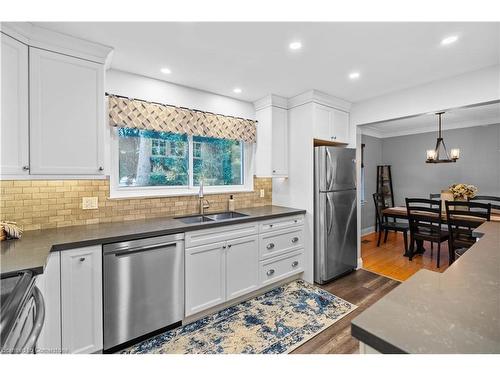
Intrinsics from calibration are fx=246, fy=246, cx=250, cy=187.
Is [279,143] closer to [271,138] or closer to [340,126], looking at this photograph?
[271,138]

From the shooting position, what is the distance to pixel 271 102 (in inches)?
126

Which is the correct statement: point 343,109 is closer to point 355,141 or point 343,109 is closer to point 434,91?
point 355,141


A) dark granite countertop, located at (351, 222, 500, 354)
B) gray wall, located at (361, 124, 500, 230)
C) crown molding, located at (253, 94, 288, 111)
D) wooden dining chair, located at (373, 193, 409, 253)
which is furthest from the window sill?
gray wall, located at (361, 124, 500, 230)

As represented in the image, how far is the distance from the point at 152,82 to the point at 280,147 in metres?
1.71

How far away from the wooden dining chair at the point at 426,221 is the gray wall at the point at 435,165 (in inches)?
65.4

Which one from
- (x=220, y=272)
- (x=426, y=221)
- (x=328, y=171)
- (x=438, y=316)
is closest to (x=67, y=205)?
(x=220, y=272)

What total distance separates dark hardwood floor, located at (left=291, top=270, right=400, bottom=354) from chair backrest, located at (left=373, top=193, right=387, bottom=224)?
201 cm

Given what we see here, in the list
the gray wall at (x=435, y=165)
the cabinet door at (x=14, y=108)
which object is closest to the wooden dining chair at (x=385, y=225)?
the gray wall at (x=435, y=165)

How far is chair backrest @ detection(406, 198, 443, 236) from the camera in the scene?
12.2ft

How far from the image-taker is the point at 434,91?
2729 millimetres

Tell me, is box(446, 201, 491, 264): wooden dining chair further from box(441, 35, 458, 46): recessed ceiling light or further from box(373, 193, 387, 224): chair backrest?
box(441, 35, 458, 46): recessed ceiling light

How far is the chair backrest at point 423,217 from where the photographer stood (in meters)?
3.71
